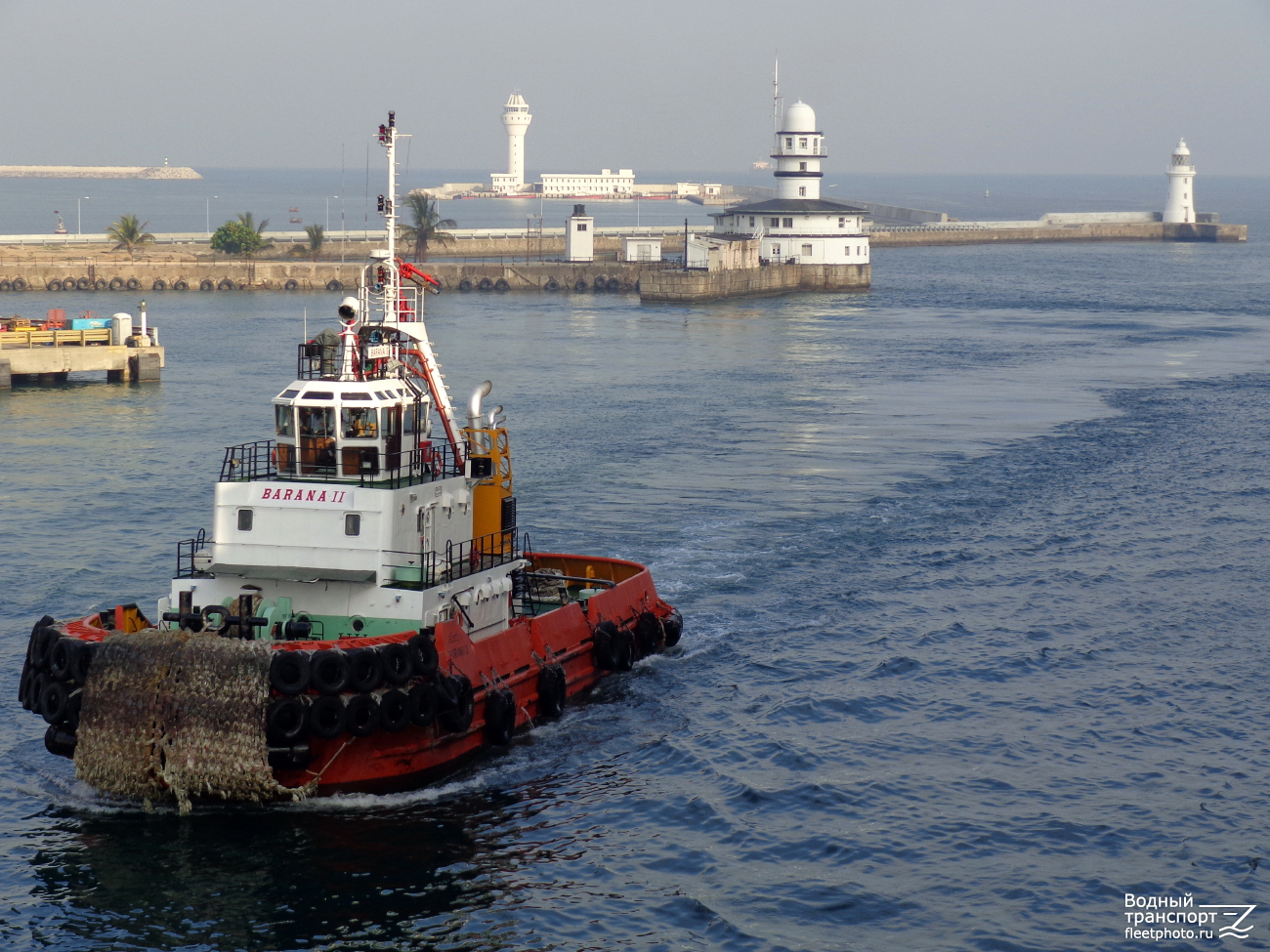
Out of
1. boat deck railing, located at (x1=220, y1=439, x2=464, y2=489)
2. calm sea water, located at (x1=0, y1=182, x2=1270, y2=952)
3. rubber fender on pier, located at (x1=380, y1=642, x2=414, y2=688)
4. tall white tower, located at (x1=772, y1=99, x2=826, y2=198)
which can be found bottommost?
calm sea water, located at (x1=0, y1=182, x2=1270, y2=952)

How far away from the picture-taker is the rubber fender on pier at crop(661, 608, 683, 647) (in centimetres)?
2439

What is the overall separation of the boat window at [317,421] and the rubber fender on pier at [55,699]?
4.55 meters

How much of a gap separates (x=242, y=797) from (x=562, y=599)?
808 centimetres

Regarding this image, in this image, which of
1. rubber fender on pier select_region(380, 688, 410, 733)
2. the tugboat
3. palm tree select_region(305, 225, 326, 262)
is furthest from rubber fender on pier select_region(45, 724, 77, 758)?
palm tree select_region(305, 225, 326, 262)

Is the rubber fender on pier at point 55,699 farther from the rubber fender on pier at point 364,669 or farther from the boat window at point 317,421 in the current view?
the boat window at point 317,421

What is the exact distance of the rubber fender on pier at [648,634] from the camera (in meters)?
23.8

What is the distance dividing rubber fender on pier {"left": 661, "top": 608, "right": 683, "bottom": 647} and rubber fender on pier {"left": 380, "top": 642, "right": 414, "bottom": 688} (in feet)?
24.5

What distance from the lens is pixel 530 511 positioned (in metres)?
33.4

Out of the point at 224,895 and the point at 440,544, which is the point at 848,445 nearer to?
the point at 440,544

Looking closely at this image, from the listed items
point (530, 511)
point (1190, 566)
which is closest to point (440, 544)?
point (530, 511)

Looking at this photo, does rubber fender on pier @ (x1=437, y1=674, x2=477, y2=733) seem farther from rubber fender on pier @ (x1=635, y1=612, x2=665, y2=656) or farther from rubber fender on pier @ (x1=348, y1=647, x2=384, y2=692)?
rubber fender on pier @ (x1=635, y1=612, x2=665, y2=656)

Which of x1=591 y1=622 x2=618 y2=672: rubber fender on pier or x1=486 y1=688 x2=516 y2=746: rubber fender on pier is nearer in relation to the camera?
x1=486 y1=688 x2=516 y2=746: rubber fender on pier

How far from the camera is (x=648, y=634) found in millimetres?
23859

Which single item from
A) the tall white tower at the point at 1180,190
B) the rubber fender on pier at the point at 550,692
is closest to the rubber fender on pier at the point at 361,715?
the rubber fender on pier at the point at 550,692
